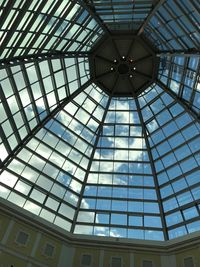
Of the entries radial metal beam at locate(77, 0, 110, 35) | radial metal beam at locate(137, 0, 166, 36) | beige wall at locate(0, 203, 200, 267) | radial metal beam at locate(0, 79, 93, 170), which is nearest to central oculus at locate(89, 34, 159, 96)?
radial metal beam at locate(137, 0, 166, 36)

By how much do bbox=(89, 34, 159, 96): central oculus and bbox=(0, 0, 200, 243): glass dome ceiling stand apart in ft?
2.02

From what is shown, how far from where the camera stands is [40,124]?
114ft

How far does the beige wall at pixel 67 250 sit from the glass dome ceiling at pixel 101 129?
1584 millimetres

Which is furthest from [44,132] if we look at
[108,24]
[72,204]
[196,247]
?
[196,247]

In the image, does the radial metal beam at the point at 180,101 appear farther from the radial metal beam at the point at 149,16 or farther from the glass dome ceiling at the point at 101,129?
the radial metal beam at the point at 149,16

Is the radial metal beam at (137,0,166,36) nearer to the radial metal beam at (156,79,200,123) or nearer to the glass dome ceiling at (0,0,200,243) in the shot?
the glass dome ceiling at (0,0,200,243)

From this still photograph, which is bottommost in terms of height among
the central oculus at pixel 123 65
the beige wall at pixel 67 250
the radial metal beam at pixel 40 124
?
the beige wall at pixel 67 250

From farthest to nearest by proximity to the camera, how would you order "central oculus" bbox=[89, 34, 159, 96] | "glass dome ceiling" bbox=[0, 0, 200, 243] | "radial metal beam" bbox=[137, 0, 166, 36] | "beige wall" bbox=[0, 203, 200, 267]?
"central oculus" bbox=[89, 34, 159, 96] → "beige wall" bbox=[0, 203, 200, 267] → "glass dome ceiling" bbox=[0, 0, 200, 243] → "radial metal beam" bbox=[137, 0, 166, 36]

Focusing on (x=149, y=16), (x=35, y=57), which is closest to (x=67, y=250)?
(x=35, y=57)

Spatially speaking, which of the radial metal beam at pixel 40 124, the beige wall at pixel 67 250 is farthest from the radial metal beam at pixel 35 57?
the beige wall at pixel 67 250

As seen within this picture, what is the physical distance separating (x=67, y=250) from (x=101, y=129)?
14486 millimetres

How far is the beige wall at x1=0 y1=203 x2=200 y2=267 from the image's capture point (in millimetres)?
29094

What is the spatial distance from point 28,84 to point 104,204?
15.7 metres

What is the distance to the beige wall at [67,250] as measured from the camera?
29094 mm
